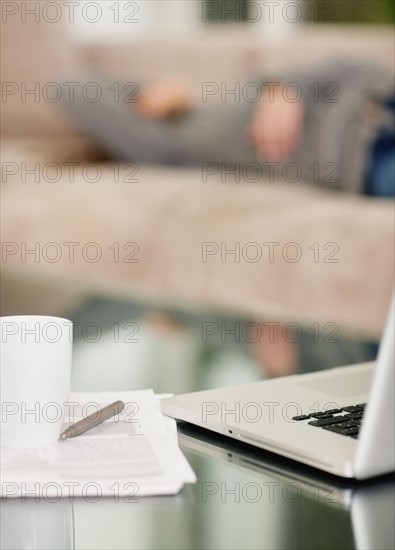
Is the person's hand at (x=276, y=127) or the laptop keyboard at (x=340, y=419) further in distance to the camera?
the person's hand at (x=276, y=127)

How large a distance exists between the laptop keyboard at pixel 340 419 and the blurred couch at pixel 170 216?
1.51ft

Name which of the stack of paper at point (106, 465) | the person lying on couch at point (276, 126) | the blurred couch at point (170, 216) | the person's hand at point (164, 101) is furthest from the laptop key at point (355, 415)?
the person's hand at point (164, 101)

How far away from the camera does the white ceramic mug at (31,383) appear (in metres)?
0.64

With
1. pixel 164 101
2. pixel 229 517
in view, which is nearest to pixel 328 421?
pixel 229 517

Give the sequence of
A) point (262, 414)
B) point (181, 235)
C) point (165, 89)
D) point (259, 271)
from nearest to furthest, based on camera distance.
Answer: point (262, 414), point (259, 271), point (181, 235), point (165, 89)

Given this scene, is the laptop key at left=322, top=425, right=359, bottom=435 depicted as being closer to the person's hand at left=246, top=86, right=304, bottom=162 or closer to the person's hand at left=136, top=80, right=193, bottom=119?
the person's hand at left=246, top=86, right=304, bottom=162

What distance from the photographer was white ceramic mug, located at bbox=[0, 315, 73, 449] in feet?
2.09

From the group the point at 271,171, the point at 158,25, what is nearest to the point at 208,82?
the point at 271,171

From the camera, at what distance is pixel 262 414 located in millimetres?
703

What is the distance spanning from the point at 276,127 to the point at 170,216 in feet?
1.62

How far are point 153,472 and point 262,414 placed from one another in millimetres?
128

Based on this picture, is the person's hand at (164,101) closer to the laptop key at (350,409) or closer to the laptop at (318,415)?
the laptop at (318,415)

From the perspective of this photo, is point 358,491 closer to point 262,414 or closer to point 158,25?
point 262,414

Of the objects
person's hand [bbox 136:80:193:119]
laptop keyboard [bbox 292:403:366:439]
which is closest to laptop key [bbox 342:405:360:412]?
laptop keyboard [bbox 292:403:366:439]
